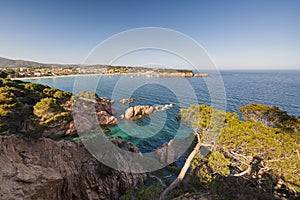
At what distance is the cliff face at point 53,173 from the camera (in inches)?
207

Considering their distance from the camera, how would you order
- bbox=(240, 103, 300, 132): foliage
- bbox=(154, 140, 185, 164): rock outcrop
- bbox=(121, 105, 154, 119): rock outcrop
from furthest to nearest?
bbox=(121, 105, 154, 119): rock outcrop → bbox=(154, 140, 185, 164): rock outcrop → bbox=(240, 103, 300, 132): foliage

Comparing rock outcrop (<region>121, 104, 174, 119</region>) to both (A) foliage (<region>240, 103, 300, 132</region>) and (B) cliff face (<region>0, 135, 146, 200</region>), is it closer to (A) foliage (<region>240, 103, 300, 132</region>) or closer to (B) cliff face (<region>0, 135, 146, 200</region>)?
(B) cliff face (<region>0, 135, 146, 200</region>)

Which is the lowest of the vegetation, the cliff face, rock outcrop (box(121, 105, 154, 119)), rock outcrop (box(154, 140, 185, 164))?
rock outcrop (box(154, 140, 185, 164))

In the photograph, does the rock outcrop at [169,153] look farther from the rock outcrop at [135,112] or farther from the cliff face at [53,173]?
the rock outcrop at [135,112]

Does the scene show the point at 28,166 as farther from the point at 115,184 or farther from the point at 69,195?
the point at 115,184

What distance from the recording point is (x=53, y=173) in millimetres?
6234

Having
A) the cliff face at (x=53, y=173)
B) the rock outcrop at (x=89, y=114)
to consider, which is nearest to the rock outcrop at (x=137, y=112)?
the rock outcrop at (x=89, y=114)

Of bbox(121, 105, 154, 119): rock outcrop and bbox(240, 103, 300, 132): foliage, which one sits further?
bbox(121, 105, 154, 119): rock outcrop

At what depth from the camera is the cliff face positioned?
17.2ft

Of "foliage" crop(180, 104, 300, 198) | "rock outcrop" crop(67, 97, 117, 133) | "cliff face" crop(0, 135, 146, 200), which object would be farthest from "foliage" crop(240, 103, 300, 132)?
"rock outcrop" crop(67, 97, 117, 133)

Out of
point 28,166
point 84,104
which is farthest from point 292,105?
point 28,166

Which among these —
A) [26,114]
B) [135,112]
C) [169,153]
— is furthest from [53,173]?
[135,112]

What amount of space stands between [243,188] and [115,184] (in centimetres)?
612

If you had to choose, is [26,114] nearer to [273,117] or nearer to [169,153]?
[169,153]
